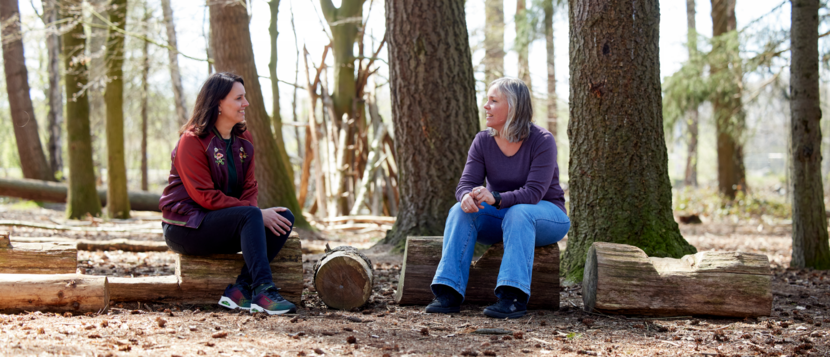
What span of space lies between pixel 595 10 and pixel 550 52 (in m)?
9.56

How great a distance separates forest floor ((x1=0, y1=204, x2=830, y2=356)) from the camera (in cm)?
259

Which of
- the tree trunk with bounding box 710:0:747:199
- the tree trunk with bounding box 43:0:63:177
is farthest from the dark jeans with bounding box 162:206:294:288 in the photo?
the tree trunk with bounding box 43:0:63:177

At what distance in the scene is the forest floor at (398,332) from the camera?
102 inches

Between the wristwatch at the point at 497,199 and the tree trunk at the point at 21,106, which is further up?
the tree trunk at the point at 21,106

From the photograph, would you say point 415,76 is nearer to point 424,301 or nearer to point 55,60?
point 424,301

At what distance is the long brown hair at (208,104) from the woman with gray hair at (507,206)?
1.49 meters

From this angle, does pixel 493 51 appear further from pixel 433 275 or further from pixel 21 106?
pixel 21 106

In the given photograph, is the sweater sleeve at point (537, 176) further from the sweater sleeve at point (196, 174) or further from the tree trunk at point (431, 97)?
the tree trunk at point (431, 97)

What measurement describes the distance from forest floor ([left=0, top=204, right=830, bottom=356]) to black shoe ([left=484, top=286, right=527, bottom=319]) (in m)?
0.06

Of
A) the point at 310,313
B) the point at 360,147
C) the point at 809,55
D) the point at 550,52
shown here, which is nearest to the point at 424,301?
the point at 310,313

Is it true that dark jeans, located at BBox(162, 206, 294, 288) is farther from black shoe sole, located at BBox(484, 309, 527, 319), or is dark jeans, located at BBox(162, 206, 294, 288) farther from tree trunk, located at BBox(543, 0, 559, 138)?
tree trunk, located at BBox(543, 0, 559, 138)

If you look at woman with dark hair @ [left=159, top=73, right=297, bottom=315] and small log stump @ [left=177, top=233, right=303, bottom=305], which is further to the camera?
small log stump @ [left=177, top=233, right=303, bottom=305]

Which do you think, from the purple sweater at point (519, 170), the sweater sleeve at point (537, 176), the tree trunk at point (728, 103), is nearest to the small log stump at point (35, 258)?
the purple sweater at point (519, 170)

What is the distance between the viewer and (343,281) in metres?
3.57
